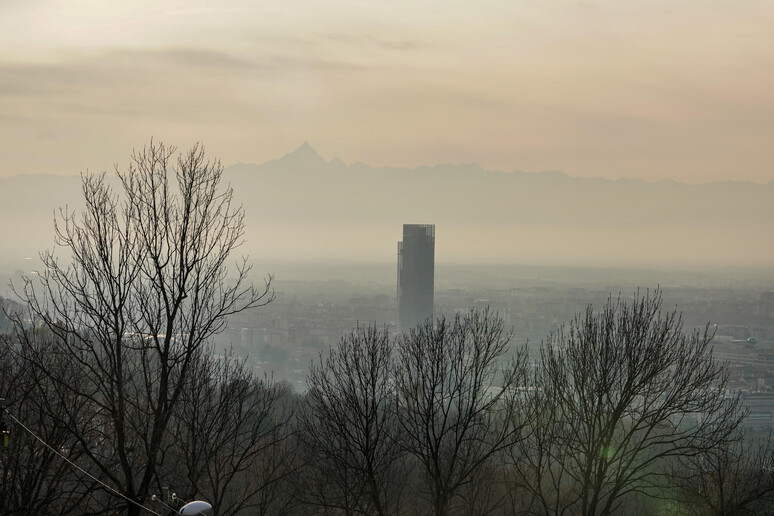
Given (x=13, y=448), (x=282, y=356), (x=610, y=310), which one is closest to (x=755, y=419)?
(x=610, y=310)

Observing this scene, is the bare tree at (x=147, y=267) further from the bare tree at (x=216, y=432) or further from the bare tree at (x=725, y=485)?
the bare tree at (x=725, y=485)

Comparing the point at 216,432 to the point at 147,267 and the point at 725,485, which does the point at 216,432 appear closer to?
the point at 147,267

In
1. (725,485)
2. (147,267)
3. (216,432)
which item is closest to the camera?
(147,267)

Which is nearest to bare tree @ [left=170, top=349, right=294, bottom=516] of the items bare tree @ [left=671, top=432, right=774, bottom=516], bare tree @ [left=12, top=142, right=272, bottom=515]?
bare tree @ [left=12, top=142, right=272, bottom=515]

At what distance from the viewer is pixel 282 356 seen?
18100cm

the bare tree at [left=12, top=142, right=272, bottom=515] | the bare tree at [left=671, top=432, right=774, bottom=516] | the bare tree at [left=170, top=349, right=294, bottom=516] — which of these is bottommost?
the bare tree at [left=671, top=432, right=774, bottom=516]

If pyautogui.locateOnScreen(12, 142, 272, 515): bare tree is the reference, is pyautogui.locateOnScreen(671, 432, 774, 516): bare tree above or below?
below

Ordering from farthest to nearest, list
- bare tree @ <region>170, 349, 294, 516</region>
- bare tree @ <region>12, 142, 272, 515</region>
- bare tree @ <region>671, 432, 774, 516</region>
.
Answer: bare tree @ <region>671, 432, 774, 516</region>
bare tree @ <region>170, 349, 294, 516</region>
bare tree @ <region>12, 142, 272, 515</region>

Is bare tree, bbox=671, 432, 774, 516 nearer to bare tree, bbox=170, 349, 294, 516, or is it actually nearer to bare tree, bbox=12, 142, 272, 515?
bare tree, bbox=170, 349, 294, 516

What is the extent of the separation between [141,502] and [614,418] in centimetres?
1151

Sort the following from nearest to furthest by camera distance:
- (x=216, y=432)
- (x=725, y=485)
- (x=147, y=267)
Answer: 1. (x=147, y=267)
2. (x=216, y=432)
3. (x=725, y=485)

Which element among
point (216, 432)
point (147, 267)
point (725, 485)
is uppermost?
point (147, 267)

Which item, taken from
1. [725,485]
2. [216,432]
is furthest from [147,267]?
[725,485]

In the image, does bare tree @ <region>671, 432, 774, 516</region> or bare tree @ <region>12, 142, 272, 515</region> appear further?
bare tree @ <region>671, 432, 774, 516</region>
